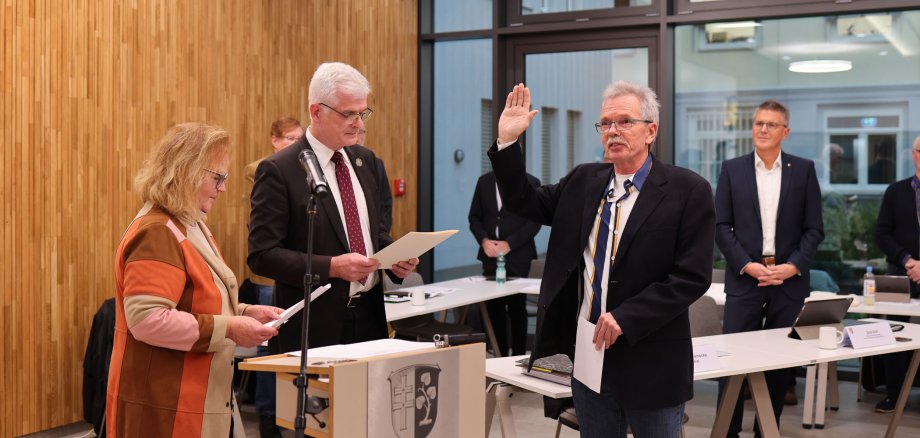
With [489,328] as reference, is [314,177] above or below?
above

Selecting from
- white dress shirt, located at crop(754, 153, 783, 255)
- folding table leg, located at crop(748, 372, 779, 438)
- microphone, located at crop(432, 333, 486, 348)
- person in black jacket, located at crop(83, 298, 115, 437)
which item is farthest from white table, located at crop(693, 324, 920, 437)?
person in black jacket, located at crop(83, 298, 115, 437)

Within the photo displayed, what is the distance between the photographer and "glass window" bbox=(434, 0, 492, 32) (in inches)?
340

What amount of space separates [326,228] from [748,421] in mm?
3794

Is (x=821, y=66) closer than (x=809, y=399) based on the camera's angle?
No

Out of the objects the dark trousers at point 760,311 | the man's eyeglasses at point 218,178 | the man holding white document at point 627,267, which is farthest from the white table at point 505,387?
the dark trousers at point 760,311

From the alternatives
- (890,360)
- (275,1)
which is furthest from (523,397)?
(275,1)

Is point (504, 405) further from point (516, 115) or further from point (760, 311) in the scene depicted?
point (760, 311)

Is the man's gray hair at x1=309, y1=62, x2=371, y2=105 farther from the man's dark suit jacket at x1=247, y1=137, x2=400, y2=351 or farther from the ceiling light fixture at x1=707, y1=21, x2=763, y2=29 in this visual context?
the ceiling light fixture at x1=707, y1=21, x2=763, y2=29

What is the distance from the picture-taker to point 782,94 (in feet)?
24.3

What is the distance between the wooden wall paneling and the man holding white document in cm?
336

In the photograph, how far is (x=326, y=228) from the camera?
308 centimetres

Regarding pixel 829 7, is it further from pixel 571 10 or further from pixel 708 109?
pixel 571 10

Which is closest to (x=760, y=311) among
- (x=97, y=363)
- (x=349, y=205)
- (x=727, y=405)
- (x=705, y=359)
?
(x=727, y=405)

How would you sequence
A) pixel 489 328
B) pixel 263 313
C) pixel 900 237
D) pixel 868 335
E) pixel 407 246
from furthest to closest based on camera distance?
pixel 489 328 → pixel 900 237 → pixel 868 335 → pixel 407 246 → pixel 263 313
